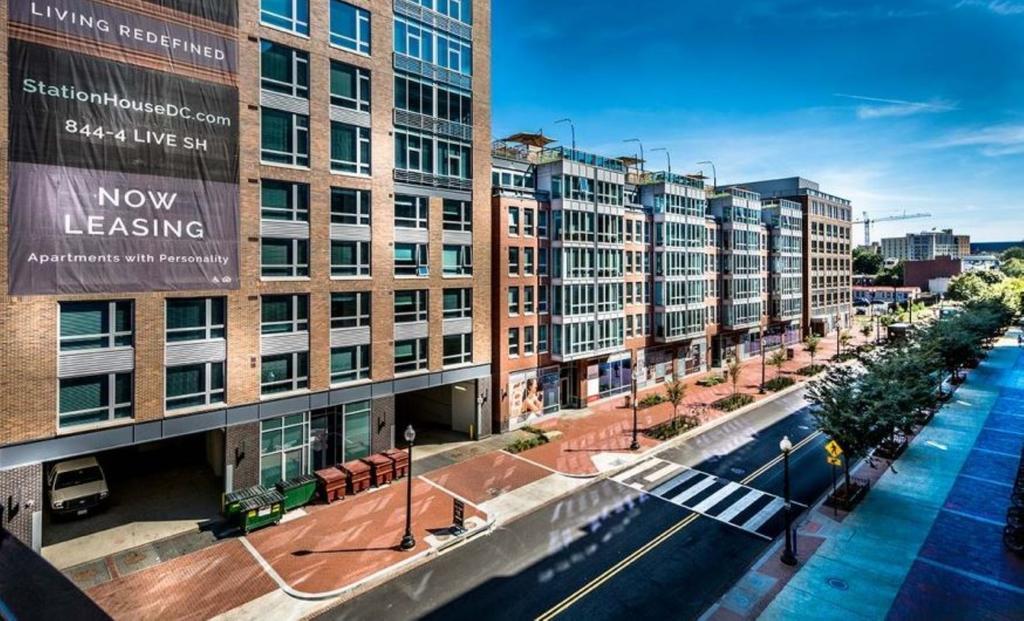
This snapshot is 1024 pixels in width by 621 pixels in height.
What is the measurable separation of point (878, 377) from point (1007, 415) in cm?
1972

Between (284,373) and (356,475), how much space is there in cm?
594

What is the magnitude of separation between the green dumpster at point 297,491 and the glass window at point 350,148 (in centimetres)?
1509

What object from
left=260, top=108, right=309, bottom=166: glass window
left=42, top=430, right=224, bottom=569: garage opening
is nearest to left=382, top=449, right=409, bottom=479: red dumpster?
left=42, top=430, right=224, bottom=569: garage opening

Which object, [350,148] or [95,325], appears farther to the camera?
[350,148]

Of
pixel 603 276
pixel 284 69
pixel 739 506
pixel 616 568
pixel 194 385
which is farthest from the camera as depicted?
pixel 603 276

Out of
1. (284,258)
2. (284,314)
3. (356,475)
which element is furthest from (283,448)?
(284,258)

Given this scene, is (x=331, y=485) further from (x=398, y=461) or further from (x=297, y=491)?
(x=398, y=461)

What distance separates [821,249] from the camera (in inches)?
3041

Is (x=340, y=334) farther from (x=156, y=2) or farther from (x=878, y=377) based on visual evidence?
(x=878, y=377)

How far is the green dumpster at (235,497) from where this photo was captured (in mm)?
22703

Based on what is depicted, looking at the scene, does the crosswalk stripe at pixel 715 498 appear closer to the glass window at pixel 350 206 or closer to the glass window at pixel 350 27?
the glass window at pixel 350 206

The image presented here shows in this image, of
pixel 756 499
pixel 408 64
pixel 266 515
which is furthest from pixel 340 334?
pixel 756 499

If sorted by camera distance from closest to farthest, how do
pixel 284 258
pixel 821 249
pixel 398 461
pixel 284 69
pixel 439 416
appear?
pixel 284 69 → pixel 284 258 → pixel 398 461 → pixel 439 416 → pixel 821 249

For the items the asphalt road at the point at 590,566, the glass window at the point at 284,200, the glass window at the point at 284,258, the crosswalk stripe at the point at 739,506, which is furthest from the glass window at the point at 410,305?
the crosswalk stripe at the point at 739,506
